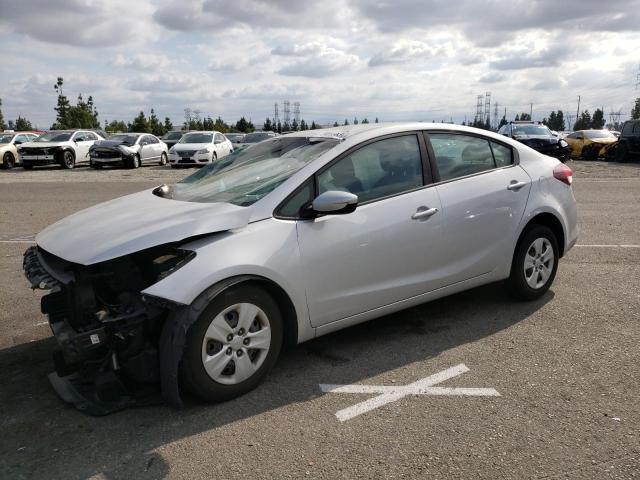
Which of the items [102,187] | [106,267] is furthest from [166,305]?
[102,187]

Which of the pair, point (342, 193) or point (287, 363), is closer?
point (342, 193)

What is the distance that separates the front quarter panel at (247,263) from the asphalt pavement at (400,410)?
578mm

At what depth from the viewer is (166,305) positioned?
10.2ft

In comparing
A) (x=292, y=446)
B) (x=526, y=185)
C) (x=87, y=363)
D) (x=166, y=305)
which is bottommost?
(x=292, y=446)

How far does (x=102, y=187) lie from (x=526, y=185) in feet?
42.8

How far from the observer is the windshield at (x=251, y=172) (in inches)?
151

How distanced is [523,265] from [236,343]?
8.89 ft

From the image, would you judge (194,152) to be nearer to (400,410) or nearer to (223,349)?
(223,349)

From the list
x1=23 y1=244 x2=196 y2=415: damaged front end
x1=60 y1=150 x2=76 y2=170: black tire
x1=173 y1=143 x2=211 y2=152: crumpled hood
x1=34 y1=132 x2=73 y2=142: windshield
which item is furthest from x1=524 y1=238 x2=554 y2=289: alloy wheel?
x1=34 y1=132 x2=73 y2=142: windshield

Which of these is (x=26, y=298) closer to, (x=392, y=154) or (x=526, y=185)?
(x=392, y=154)

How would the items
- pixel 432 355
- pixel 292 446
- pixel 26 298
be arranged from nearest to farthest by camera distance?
pixel 292 446, pixel 432 355, pixel 26 298

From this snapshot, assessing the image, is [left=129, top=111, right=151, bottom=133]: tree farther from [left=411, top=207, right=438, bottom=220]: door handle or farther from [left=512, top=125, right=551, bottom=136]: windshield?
[left=411, top=207, right=438, bottom=220]: door handle

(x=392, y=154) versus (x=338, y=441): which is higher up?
(x=392, y=154)

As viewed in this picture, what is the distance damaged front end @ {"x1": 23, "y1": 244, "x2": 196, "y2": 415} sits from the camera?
10.3ft
